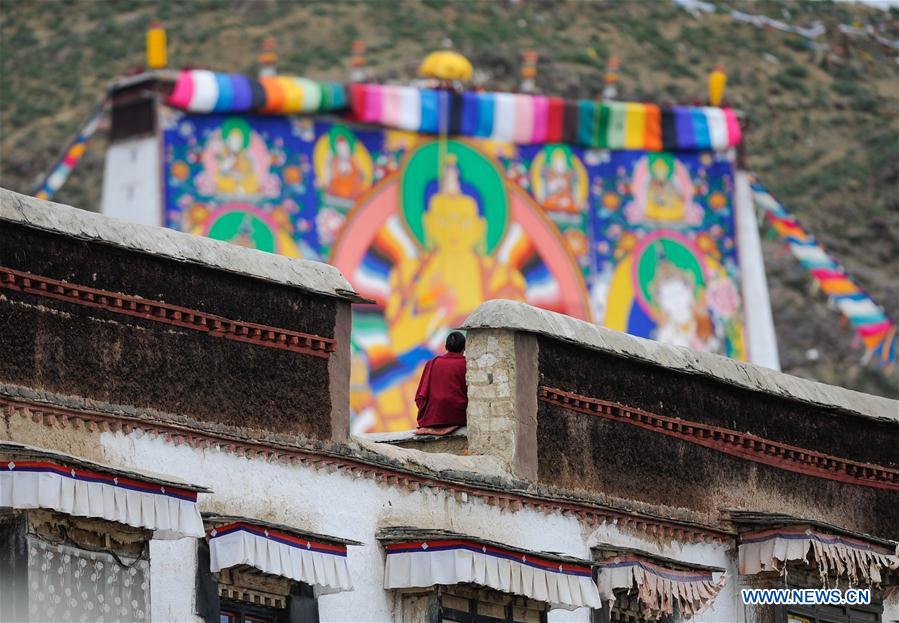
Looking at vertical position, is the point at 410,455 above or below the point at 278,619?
above

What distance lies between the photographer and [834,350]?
134 ft

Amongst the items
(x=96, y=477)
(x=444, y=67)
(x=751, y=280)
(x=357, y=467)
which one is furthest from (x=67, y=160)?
(x=96, y=477)

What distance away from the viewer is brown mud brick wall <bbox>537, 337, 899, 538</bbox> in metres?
14.3

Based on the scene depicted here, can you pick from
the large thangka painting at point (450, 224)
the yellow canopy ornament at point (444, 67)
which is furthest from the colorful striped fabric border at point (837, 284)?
the yellow canopy ornament at point (444, 67)

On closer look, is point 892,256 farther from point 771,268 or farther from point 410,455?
point 410,455

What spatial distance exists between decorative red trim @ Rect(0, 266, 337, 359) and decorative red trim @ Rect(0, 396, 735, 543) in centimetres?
58

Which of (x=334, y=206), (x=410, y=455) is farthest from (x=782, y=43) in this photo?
(x=410, y=455)

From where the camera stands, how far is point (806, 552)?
578 inches

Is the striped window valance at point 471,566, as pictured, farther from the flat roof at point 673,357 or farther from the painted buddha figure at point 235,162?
the painted buddha figure at point 235,162

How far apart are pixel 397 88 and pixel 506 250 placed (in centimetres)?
209

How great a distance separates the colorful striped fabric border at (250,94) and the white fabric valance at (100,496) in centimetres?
1357

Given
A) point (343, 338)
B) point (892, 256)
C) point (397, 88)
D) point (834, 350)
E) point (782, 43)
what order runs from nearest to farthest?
point (343, 338) < point (397, 88) < point (834, 350) < point (892, 256) < point (782, 43)

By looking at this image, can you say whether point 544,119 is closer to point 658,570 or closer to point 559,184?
point 559,184

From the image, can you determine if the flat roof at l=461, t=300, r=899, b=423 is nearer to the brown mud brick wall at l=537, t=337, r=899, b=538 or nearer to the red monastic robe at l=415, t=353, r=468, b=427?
the brown mud brick wall at l=537, t=337, r=899, b=538
